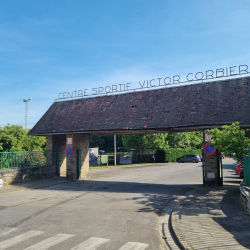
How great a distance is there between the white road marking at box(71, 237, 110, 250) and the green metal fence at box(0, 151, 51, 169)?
12623 millimetres

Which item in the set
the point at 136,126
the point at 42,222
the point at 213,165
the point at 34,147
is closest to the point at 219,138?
the point at 213,165

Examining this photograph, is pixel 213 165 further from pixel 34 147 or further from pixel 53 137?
pixel 34 147

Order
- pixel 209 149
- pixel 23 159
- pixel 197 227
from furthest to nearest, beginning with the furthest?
pixel 23 159 < pixel 209 149 < pixel 197 227

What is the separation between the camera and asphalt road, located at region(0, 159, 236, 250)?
6441mm

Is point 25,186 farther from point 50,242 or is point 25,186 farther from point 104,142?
point 104,142

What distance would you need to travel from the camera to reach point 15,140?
94.8 feet

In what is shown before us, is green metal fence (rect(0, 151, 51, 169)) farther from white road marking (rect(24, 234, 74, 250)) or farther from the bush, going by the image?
the bush

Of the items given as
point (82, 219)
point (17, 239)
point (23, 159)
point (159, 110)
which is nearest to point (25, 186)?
point (23, 159)

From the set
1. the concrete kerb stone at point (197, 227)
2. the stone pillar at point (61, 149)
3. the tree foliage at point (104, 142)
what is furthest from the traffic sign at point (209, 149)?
the tree foliage at point (104, 142)

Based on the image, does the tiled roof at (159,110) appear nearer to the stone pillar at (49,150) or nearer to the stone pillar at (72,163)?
the stone pillar at (72,163)

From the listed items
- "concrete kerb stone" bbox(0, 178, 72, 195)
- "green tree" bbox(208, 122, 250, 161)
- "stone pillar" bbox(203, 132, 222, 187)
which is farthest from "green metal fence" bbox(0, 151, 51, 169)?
"green tree" bbox(208, 122, 250, 161)

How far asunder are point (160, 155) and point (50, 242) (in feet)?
132

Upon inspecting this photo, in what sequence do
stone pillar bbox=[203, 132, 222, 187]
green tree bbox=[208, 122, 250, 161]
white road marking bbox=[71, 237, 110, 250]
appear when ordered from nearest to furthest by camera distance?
white road marking bbox=[71, 237, 110, 250], green tree bbox=[208, 122, 250, 161], stone pillar bbox=[203, 132, 222, 187]

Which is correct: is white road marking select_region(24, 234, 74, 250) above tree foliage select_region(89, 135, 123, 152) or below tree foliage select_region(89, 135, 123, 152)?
below
